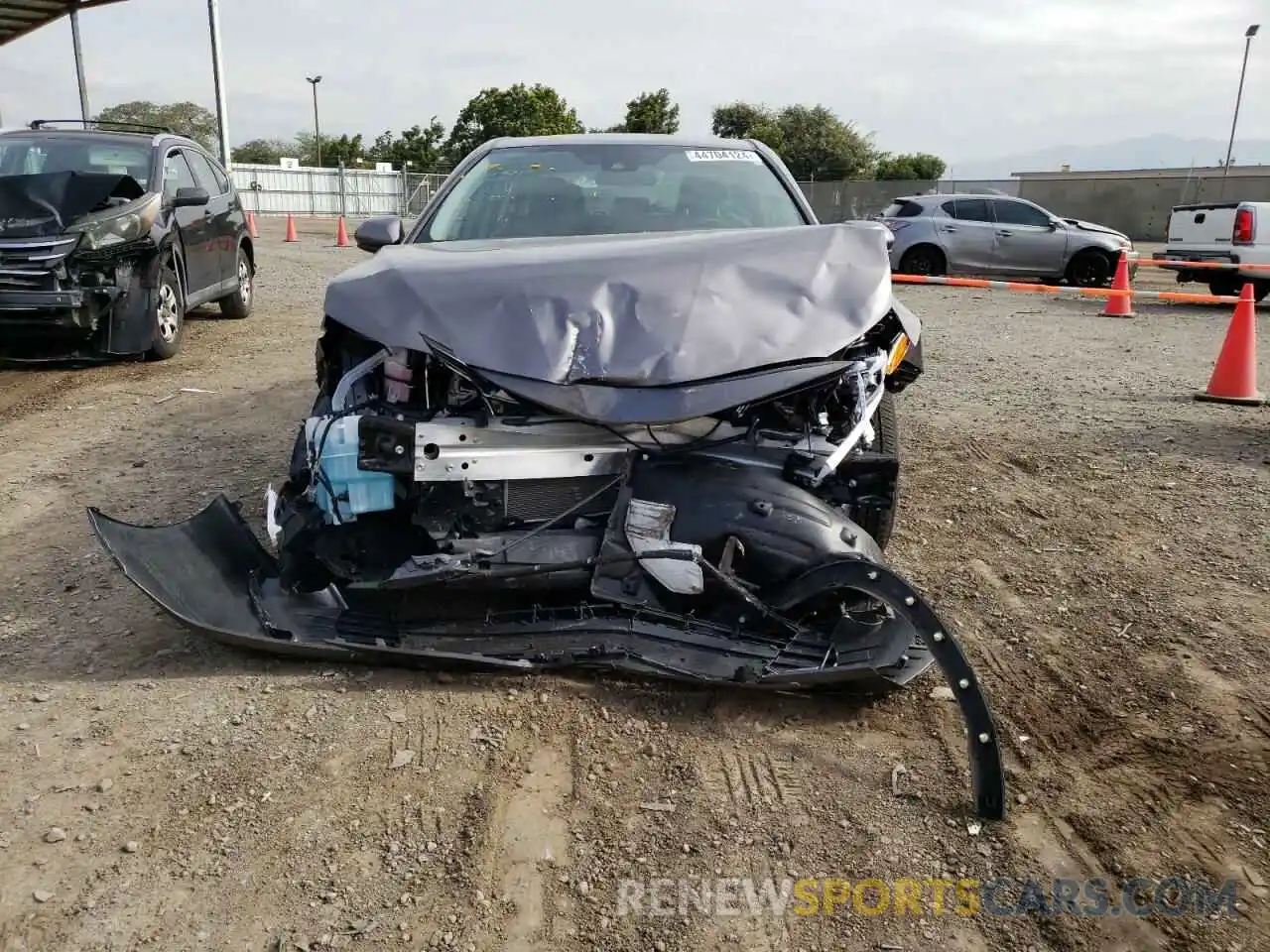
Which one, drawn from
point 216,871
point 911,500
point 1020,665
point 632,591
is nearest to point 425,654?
point 632,591

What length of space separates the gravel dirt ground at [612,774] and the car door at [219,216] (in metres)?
4.82

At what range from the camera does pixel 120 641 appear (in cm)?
320

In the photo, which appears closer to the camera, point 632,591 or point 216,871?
point 216,871

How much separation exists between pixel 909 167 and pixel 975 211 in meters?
37.8

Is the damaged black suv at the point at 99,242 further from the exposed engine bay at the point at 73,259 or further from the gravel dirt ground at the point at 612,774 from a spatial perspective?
the gravel dirt ground at the point at 612,774

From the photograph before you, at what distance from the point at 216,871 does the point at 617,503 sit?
1.42 metres

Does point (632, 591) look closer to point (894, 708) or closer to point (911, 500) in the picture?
point (894, 708)

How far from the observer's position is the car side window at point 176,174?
25.3ft

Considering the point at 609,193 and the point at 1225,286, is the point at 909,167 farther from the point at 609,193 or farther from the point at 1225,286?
the point at 609,193

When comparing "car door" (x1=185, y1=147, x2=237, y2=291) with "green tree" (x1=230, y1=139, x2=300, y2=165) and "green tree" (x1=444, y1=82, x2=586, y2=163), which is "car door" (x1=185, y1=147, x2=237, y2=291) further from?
"green tree" (x1=230, y1=139, x2=300, y2=165)

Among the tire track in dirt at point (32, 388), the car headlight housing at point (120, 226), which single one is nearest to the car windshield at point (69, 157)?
the car headlight housing at point (120, 226)

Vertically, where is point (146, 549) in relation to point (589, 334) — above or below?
below

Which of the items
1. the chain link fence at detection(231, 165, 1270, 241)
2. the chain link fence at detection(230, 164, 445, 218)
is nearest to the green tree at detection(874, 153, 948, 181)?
the chain link fence at detection(231, 165, 1270, 241)

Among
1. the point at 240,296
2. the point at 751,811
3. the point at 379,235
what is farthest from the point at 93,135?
the point at 751,811
